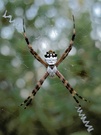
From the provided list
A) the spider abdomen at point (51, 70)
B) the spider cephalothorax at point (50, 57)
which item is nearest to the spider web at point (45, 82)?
the spider abdomen at point (51, 70)

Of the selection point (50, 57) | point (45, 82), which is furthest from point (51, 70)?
point (45, 82)

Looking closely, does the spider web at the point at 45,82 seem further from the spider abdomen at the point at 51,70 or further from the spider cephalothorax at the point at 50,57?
the spider cephalothorax at the point at 50,57

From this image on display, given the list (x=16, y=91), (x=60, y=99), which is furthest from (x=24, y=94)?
(x=60, y=99)

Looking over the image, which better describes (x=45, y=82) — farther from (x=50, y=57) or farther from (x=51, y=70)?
(x=50, y=57)

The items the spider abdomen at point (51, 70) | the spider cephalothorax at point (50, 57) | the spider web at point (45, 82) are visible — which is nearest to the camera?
the spider cephalothorax at point (50, 57)


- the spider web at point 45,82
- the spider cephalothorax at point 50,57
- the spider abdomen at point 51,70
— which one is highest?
the spider web at point 45,82

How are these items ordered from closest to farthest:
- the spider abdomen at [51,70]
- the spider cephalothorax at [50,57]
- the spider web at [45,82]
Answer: the spider cephalothorax at [50,57] < the spider abdomen at [51,70] < the spider web at [45,82]

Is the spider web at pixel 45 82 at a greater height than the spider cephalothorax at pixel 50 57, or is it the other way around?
the spider web at pixel 45 82

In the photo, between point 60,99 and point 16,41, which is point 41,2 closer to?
point 16,41

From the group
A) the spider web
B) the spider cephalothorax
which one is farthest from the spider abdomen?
the spider web

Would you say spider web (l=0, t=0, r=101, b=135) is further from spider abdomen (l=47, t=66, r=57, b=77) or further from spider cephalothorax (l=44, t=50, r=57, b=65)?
spider cephalothorax (l=44, t=50, r=57, b=65)

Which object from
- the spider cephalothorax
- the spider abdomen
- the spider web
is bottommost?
the spider cephalothorax
